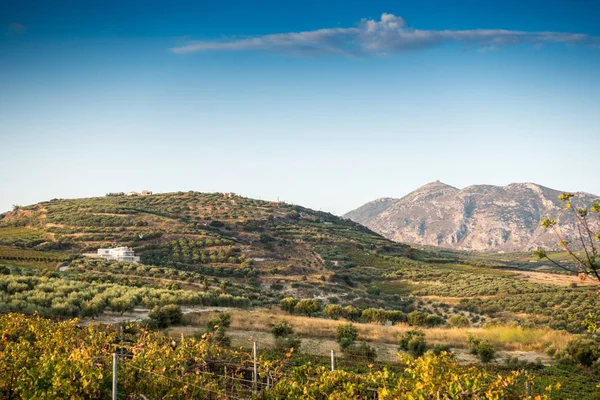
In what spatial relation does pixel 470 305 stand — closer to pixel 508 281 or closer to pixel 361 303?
pixel 361 303

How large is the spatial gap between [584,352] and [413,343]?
8.11 meters

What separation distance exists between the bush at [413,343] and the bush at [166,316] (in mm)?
13141

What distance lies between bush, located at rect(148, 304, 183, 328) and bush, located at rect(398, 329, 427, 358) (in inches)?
517

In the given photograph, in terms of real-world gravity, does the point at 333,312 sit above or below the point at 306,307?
below

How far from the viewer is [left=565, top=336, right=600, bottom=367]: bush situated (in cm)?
2419

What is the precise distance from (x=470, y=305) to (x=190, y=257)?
4103cm

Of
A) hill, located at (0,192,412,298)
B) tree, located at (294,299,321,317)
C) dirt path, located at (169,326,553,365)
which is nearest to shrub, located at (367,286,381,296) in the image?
hill, located at (0,192,412,298)

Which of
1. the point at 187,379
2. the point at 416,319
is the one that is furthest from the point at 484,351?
the point at 187,379

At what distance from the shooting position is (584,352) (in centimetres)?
2445

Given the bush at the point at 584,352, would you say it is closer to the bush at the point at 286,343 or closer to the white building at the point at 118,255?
the bush at the point at 286,343

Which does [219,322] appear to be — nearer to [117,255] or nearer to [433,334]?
[433,334]

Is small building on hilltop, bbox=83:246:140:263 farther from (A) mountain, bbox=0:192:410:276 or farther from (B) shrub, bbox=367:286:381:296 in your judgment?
(B) shrub, bbox=367:286:381:296

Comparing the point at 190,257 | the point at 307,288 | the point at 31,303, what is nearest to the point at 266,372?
the point at 31,303

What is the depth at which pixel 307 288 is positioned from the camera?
6719cm
